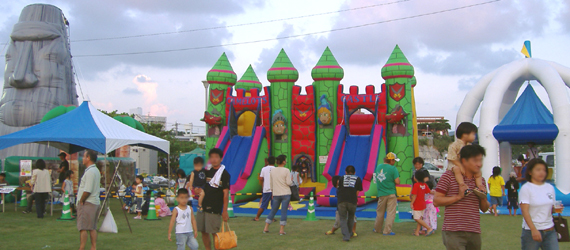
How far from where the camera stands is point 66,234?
29.3ft

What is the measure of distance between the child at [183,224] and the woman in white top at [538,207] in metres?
3.71

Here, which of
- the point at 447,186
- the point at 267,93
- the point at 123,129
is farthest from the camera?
the point at 267,93

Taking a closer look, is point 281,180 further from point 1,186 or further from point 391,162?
point 1,186

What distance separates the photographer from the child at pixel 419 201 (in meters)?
8.76

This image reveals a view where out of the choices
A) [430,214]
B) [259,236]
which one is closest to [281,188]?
[259,236]

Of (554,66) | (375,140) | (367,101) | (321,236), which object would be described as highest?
(554,66)

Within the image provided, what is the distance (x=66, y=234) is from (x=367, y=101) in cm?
915

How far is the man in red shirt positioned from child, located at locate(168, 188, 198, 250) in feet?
10.4

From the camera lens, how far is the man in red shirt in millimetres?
4004

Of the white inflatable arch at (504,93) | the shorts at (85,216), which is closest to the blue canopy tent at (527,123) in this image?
the white inflatable arch at (504,93)

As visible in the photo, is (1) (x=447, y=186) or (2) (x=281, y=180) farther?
(2) (x=281, y=180)

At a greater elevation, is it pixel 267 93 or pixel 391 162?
pixel 267 93

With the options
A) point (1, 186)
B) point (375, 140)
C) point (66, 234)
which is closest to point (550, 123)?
point (375, 140)

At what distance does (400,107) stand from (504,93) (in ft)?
9.51
